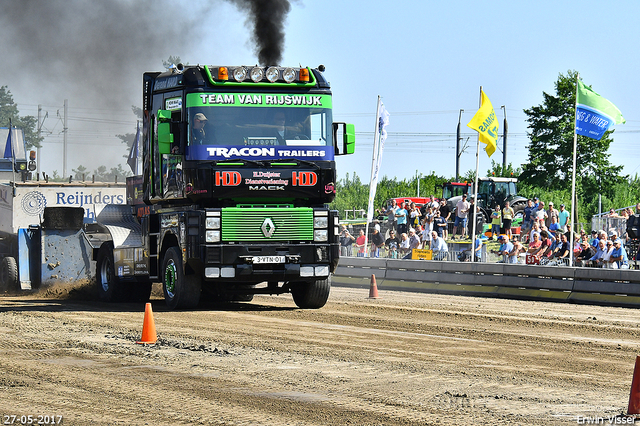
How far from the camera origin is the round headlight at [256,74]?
1348 cm

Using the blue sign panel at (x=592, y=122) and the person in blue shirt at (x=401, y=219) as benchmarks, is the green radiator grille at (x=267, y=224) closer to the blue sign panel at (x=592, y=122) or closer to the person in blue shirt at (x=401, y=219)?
the blue sign panel at (x=592, y=122)

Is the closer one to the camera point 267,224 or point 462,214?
point 267,224

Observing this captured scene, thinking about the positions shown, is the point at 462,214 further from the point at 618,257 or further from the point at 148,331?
the point at 148,331

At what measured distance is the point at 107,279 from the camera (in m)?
16.5

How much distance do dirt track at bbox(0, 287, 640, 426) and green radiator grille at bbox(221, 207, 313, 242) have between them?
1.23 m

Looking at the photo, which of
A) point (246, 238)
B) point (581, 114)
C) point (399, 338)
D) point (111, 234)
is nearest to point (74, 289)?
point (111, 234)

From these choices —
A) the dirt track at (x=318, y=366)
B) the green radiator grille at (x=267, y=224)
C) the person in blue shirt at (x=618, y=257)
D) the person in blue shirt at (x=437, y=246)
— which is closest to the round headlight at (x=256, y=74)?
the green radiator grille at (x=267, y=224)

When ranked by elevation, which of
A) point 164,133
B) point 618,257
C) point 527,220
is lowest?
point 618,257

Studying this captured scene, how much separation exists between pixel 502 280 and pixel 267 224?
22.0ft

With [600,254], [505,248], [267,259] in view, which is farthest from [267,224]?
[505,248]

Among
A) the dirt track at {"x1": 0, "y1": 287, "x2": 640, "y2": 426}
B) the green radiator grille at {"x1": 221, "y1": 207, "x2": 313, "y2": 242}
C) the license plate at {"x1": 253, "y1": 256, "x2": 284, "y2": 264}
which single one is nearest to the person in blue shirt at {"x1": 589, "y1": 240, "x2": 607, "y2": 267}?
the dirt track at {"x1": 0, "y1": 287, "x2": 640, "y2": 426}

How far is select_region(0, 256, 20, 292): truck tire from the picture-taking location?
60.3ft

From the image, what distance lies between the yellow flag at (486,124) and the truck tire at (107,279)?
1066 centimetres

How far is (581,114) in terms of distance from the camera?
20.5 meters
